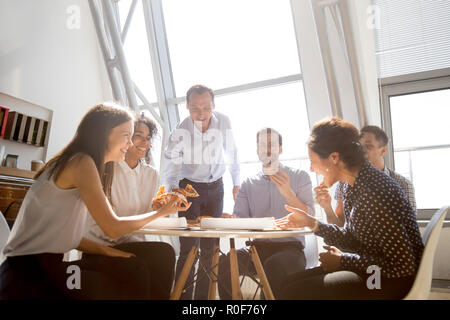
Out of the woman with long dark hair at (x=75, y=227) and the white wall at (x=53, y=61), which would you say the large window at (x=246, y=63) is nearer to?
the white wall at (x=53, y=61)

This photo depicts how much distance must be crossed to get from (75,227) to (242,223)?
2.12ft

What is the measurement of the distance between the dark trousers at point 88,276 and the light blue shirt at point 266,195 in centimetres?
70

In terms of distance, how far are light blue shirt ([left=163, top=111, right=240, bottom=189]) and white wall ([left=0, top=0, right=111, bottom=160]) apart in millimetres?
1972

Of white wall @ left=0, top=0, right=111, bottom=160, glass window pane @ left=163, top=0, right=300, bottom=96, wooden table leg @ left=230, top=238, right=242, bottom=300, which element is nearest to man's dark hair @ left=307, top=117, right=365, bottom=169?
wooden table leg @ left=230, top=238, right=242, bottom=300

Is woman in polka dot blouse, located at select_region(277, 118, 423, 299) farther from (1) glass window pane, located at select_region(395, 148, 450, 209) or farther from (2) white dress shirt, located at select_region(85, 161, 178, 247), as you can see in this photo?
(1) glass window pane, located at select_region(395, 148, 450, 209)

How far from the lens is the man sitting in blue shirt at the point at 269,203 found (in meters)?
1.90

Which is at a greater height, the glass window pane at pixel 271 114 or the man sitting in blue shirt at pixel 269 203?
the glass window pane at pixel 271 114

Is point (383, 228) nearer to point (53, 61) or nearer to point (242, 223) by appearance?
point (242, 223)

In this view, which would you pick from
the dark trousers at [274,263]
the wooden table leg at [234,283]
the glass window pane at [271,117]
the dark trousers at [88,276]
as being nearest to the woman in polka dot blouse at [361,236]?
the wooden table leg at [234,283]

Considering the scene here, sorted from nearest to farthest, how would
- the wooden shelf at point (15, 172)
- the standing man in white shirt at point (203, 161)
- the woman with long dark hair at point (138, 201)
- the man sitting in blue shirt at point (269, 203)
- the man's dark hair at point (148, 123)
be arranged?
the woman with long dark hair at point (138, 201) < the man sitting in blue shirt at point (269, 203) < the man's dark hair at point (148, 123) < the standing man in white shirt at point (203, 161) < the wooden shelf at point (15, 172)

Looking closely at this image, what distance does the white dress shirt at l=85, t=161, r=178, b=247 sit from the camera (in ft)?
5.59

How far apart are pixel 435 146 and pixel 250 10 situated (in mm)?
2356
